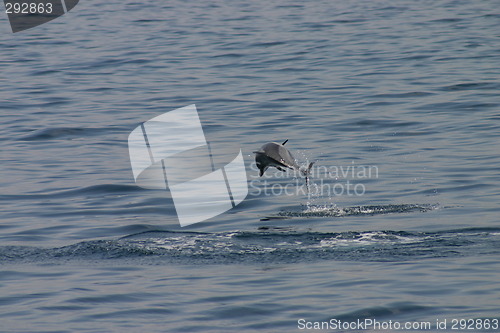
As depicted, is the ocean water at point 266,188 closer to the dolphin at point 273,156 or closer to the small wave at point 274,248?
the small wave at point 274,248

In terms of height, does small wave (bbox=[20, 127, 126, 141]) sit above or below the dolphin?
below

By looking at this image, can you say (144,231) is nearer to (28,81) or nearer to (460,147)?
(460,147)

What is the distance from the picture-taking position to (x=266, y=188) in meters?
16.5

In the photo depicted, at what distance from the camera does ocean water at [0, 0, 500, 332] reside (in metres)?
10.6

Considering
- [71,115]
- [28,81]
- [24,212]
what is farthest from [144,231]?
[28,81]

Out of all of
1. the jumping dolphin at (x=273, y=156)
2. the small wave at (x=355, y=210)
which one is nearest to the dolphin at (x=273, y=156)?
the jumping dolphin at (x=273, y=156)

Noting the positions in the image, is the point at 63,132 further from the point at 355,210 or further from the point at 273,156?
the point at 273,156

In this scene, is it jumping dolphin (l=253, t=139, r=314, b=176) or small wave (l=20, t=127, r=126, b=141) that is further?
small wave (l=20, t=127, r=126, b=141)

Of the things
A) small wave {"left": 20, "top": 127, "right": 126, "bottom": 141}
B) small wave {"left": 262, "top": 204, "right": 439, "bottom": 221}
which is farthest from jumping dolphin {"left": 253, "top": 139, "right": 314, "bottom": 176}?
small wave {"left": 20, "top": 127, "right": 126, "bottom": 141}

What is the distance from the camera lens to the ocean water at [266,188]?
10.6 meters

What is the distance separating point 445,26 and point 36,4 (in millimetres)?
25772

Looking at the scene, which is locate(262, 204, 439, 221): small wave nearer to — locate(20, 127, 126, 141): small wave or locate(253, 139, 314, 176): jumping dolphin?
locate(253, 139, 314, 176): jumping dolphin

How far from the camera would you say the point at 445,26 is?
36.3 meters

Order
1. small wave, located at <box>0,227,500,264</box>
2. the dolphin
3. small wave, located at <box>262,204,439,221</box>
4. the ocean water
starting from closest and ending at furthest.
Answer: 1. the ocean water
2. small wave, located at <box>0,227,500,264</box>
3. the dolphin
4. small wave, located at <box>262,204,439,221</box>
